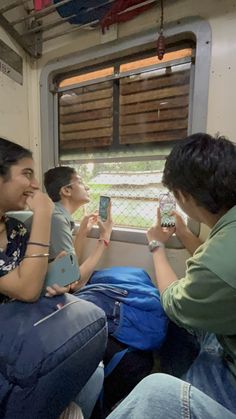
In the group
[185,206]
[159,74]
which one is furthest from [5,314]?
[159,74]

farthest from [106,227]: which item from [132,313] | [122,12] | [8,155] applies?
[122,12]

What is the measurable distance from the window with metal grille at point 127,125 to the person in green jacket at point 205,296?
20.6 inches

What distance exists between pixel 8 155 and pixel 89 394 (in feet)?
2.53

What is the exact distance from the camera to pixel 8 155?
2.81 feet

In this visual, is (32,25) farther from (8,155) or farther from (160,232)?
(160,232)

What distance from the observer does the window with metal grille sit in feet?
3.98

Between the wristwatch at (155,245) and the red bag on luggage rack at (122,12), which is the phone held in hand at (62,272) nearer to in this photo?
the wristwatch at (155,245)

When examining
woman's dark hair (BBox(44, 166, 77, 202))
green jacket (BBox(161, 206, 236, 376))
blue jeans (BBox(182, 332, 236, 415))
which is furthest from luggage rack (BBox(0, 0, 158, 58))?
blue jeans (BBox(182, 332, 236, 415))

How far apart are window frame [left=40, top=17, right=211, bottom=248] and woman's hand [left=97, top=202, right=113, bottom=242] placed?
4cm

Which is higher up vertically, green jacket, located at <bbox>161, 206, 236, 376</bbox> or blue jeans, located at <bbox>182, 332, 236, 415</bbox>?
green jacket, located at <bbox>161, 206, 236, 376</bbox>

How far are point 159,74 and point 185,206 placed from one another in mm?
746

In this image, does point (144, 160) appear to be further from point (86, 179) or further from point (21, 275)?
point (21, 275)

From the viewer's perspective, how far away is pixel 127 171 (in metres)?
1.39

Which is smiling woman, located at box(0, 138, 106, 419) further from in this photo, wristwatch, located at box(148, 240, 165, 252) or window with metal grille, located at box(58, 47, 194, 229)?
window with metal grille, located at box(58, 47, 194, 229)
